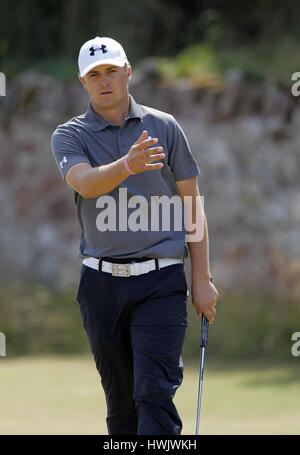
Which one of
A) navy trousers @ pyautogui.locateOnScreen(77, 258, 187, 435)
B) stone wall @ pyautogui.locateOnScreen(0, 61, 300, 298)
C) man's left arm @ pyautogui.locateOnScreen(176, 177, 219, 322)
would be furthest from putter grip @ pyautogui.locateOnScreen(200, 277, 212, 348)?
stone wall @ pyautogui.locateOnScreen(0, 61, 300, 298)

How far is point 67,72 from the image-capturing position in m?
13.2

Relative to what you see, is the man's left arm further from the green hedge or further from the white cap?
the green hedge

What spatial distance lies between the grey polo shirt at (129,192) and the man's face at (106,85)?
7 centimetres

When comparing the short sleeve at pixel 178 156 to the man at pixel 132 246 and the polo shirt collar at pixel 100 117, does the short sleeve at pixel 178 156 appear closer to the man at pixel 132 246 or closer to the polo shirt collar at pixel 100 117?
the man at pixel 132 246

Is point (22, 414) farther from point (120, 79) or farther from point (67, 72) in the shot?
point (67, 72)

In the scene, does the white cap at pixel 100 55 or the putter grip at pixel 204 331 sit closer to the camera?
the white cap at pixel 100 55

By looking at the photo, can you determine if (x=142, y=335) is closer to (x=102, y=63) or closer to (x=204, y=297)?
(x=204, y=297)

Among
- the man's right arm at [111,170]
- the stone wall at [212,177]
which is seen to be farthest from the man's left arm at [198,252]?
the stone wall at [212,177]

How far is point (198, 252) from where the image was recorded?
4410 millimetres

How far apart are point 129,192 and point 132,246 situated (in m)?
0.23

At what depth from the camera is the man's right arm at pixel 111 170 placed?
3.88 metres

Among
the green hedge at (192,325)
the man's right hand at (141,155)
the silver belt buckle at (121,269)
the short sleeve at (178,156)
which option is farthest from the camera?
the green hedge at (192,325)
